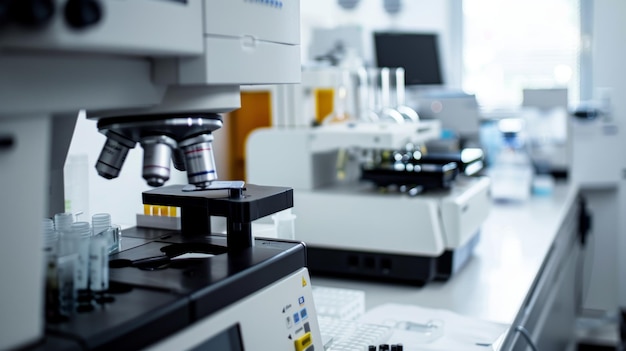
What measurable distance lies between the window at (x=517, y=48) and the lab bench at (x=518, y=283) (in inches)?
52.5

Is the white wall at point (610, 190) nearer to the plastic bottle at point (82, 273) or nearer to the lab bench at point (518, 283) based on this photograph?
the lab bench at point (518, 283)

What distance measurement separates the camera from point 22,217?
611mm

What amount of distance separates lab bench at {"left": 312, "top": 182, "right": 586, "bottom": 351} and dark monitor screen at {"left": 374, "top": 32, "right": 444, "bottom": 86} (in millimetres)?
663

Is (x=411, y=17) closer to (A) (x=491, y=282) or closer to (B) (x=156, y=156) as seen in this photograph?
(A) (x=491, y=282)

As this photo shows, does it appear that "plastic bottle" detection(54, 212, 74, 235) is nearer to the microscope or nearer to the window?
the microscope

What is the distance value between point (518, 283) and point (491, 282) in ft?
0.23

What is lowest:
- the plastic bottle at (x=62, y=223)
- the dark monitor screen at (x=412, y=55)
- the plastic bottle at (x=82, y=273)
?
the plastic bottle at (x=82, y=273)

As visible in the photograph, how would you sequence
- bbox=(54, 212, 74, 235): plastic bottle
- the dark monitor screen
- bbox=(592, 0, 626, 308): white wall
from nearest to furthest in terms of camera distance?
bbox=(54, 212, 74, 235): plastic bottle < the dark monitor screen < bbox=(592, 0, 626, 308): white wall

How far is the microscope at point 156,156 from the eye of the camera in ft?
1.96

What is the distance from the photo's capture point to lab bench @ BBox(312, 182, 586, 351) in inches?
63.9

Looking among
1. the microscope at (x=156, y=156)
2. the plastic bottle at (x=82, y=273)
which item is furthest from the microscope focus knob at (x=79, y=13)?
the plastic bottle at (x=82, y=273)

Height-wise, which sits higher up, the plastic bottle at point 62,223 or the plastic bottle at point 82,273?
the plastic bottle at point 62,223

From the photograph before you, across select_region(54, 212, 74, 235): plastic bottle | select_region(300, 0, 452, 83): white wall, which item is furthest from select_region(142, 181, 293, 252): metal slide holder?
select_region(300, 0, 452, 83): white wall

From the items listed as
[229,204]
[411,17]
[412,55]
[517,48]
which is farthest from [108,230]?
[517,48]
